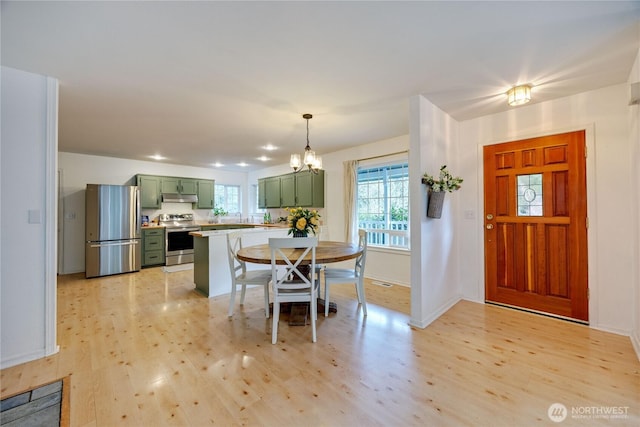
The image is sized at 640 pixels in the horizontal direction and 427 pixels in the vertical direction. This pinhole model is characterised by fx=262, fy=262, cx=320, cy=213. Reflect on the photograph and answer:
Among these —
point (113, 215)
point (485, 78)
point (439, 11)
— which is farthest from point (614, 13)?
point (113, 215)

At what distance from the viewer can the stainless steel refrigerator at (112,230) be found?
462 centimetres

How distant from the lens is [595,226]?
102 inches

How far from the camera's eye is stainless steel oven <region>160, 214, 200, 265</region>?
5.59 metres

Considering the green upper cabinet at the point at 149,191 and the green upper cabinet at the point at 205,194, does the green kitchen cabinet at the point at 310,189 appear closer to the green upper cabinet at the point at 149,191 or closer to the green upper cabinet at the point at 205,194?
the green upper cabinet at the point at 205,194

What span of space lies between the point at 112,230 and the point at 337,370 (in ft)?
16.1

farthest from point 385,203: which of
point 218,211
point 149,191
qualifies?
point 149,191

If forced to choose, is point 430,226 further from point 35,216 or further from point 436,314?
point 35,216

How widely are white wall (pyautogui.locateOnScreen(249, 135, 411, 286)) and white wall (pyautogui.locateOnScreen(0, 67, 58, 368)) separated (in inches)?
152

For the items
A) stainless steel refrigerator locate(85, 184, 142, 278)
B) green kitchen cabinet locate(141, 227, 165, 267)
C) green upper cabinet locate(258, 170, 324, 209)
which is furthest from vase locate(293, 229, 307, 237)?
green kitchen cabinet locate(141, 227, 165, 267)

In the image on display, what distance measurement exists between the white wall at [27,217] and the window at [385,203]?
158 inches

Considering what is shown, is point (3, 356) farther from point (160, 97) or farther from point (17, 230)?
point (160, 97)

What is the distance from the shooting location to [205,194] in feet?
21.7

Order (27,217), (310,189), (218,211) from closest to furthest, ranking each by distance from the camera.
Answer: (27,217) < (310,189) < (218,211)

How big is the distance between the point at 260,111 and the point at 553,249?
361cm
